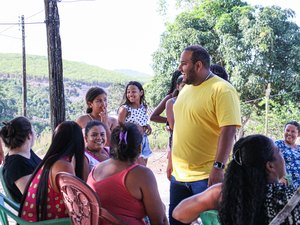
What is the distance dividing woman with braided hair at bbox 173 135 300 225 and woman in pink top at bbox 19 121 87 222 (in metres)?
0.93

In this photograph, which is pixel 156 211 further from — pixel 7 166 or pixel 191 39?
pixel 191 39

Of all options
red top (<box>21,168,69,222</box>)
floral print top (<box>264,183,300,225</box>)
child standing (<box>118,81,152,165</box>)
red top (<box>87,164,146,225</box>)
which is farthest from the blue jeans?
Result: child standing (<box>118,81,152,165</box>)

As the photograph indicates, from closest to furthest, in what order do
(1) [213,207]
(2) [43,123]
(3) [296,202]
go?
(3) [296,202], (1) [213,207], (2) [43,123]

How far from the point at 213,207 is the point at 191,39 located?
11795mm

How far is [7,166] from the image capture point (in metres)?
2.96

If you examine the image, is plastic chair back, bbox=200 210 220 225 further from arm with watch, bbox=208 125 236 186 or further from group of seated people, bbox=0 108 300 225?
arm with watch, bbox=208 125 236 186

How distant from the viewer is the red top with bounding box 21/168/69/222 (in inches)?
103

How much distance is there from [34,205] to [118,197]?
0.53 m

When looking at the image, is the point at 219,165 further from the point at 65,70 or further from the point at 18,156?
the point at 65,70

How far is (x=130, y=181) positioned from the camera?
239 cm

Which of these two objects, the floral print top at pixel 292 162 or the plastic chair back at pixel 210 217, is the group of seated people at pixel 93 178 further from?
the floral print top at pixel 292 162

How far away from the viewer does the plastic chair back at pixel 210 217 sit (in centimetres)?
220

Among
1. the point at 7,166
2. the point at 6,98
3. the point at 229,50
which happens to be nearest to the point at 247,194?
the point at 7,166

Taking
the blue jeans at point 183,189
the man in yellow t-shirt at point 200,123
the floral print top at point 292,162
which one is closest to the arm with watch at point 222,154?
the man in yellow t-shirt at point 200,123
